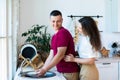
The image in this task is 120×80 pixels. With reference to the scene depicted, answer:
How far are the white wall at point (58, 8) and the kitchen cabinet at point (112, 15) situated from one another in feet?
0.24

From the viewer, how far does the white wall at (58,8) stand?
4191mm

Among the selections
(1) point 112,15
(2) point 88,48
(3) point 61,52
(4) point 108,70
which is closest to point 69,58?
(3) point 61,52

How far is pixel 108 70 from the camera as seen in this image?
4090mm

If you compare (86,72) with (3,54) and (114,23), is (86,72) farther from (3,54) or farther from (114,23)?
(114,23)

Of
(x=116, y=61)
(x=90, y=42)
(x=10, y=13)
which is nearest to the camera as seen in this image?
(x=90, y=42)

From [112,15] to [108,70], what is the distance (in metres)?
1.03

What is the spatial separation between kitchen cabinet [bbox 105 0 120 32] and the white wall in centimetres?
7

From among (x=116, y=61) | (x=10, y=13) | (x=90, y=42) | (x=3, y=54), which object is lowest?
(x=116, y=61)

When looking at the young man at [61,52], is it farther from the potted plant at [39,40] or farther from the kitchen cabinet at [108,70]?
the kitchen cabinet at [108,70]

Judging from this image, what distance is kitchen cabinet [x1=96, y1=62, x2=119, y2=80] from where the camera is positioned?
160 inches

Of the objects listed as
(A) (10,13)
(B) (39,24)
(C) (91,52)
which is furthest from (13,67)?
(C) (91,52)

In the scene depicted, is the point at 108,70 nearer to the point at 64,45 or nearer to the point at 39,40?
the point at 39,40

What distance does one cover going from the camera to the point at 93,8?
14.6 ft

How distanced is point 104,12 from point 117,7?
298 millimetres
